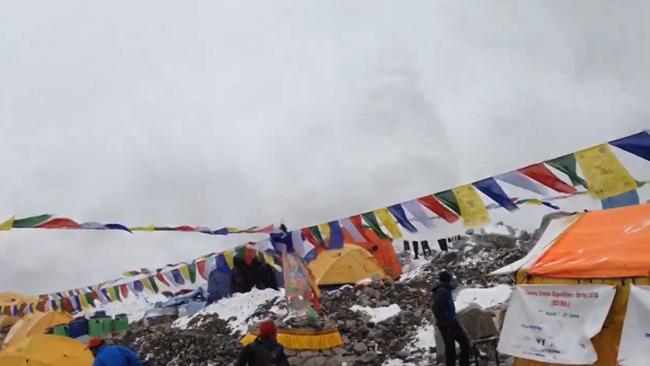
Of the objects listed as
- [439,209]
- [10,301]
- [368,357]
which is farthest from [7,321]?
[439,209]

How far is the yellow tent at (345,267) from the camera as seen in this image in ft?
78.0

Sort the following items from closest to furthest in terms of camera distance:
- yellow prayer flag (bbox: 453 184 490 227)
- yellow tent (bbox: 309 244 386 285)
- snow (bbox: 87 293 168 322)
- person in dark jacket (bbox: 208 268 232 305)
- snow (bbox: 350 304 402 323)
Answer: yellow prayer flag (bbox: 453 184 490 227)
snow (bbox: 350 304 402 323)
person in dark jacket (bbox: 208 268 232 305)
yellow tent (bbox: 309 244 386 285)
snow (bbox: 87 293 168 322)

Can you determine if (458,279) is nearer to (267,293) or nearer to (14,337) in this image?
(267,293)

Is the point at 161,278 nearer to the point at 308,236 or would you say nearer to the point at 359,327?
the point at 359,327

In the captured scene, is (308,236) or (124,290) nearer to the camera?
(308,236)

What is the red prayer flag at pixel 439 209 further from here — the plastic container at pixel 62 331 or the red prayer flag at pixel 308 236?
the plastic container at pixel 62 331

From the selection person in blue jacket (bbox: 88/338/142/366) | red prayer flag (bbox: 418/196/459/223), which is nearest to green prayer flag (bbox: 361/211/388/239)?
red prayer flag (bbox: 418/196/459/223)

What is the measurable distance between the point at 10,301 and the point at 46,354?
2853cm

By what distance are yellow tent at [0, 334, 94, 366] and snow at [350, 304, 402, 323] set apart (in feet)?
20.1

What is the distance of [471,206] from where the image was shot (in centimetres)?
1149

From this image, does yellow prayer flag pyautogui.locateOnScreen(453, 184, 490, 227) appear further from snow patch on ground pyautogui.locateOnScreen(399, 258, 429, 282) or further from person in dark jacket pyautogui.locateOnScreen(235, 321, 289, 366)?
snow patch on ground pyautogui.locateOnScreen(399, 258, 429, 282)

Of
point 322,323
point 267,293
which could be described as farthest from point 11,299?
point 322,323

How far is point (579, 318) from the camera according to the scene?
7793 mm

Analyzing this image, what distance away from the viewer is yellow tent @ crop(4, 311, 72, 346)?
83.4 feet
